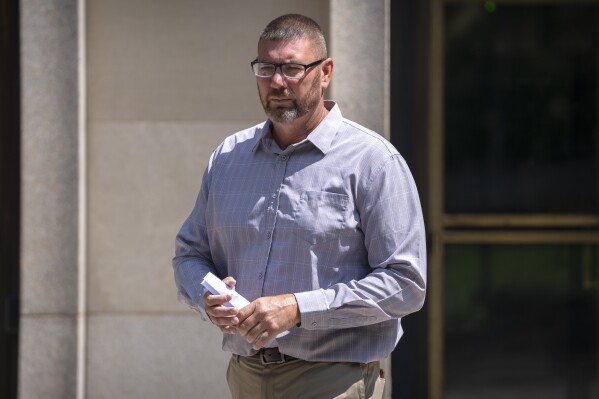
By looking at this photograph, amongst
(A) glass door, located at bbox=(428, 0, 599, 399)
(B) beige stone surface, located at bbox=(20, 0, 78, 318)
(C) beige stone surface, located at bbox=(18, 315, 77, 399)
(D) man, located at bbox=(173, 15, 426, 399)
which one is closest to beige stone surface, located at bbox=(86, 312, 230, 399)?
(C) beige stone surface, located at bbox=(18, 315, 77, 399)

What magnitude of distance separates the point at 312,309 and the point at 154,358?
285 cm

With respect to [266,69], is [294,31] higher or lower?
higher

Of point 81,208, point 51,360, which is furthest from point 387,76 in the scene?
point 51,360

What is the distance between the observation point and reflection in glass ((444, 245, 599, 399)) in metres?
5.52

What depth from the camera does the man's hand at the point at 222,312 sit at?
269cm

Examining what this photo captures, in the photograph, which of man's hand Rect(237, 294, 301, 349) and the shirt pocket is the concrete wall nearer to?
the shirt pocket

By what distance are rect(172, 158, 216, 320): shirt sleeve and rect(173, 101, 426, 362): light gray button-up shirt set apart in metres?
0.01

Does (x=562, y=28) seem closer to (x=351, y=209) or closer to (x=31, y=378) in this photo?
(x=351, y=209)

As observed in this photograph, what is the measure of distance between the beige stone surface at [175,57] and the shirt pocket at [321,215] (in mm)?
2533

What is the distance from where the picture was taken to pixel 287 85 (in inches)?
114

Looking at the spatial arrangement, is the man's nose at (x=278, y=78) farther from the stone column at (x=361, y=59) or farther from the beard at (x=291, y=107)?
the stone column at (x=361, y=59)

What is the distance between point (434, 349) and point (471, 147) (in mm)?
1222

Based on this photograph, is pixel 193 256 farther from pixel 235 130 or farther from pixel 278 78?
pixel 235 130
